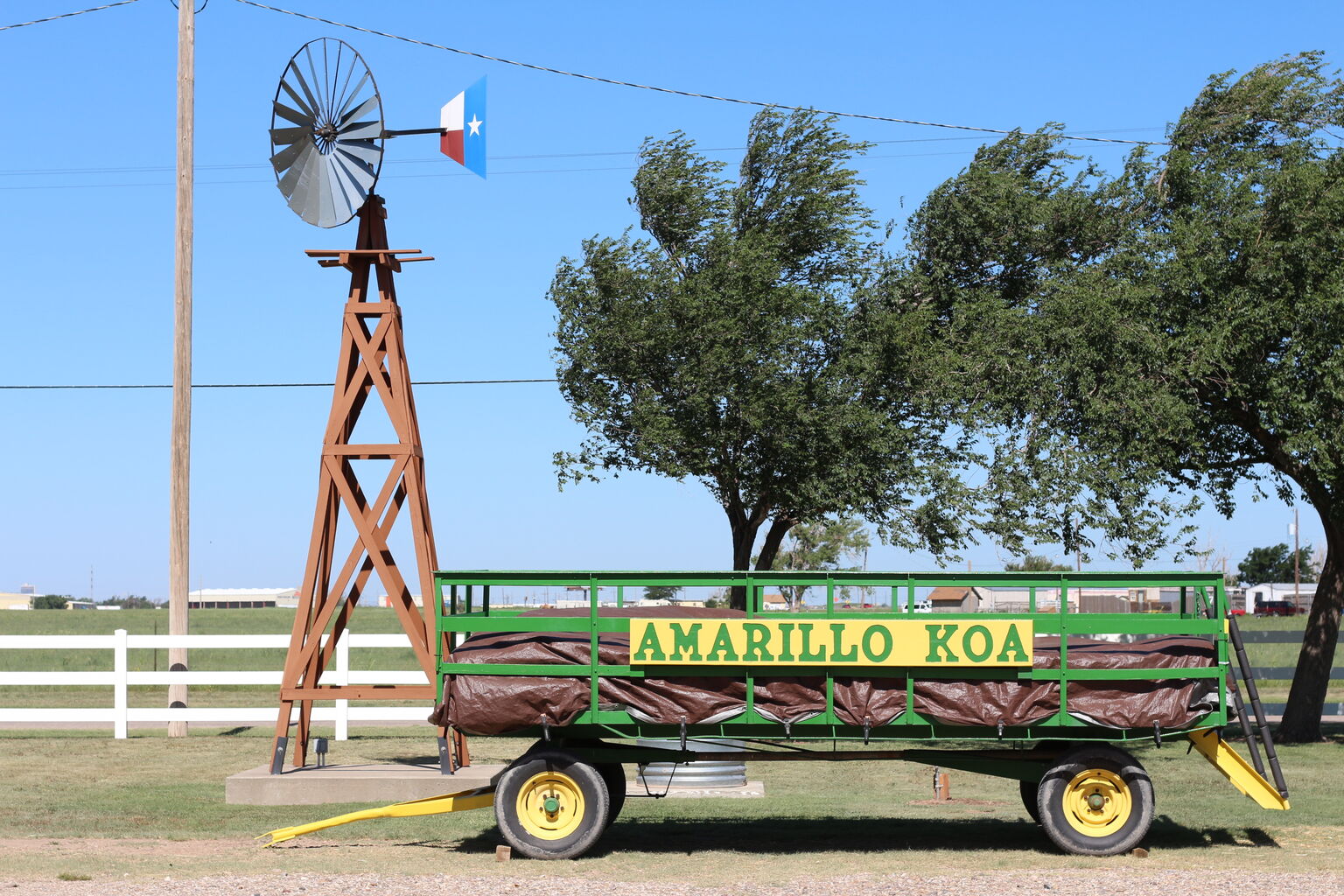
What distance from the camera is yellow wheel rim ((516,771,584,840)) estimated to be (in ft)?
34.9

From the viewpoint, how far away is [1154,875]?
9.66 m

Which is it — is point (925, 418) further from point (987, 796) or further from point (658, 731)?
point (658, 731)

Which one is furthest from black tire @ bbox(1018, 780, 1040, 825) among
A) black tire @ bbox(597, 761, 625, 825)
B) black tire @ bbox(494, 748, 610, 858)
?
black tire @ bbox(494, 748, 610, 858)

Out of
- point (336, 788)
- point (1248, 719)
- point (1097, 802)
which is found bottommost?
point (336, 788)

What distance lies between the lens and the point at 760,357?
2081cm

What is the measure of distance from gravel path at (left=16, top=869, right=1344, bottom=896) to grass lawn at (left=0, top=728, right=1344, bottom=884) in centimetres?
37

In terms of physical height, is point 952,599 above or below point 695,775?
above

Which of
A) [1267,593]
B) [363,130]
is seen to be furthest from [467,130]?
[1267,593]

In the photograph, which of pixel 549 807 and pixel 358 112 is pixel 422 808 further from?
pixel 358 112

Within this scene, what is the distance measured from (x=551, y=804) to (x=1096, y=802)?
407 cm

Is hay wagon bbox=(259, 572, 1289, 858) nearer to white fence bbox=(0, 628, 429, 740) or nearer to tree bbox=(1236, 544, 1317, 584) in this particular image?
white fence bbox=(0, 628, 429, 740)

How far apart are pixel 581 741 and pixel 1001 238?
44.1 feet

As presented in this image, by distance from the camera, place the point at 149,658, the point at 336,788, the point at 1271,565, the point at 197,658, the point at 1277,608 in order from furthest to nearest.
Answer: the point at 1271,565 < the point at 1277,608 < the point at 149,658 < the point at 197,658 < the point at 336,788

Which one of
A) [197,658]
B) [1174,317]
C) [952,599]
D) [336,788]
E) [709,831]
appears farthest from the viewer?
[952,599]
